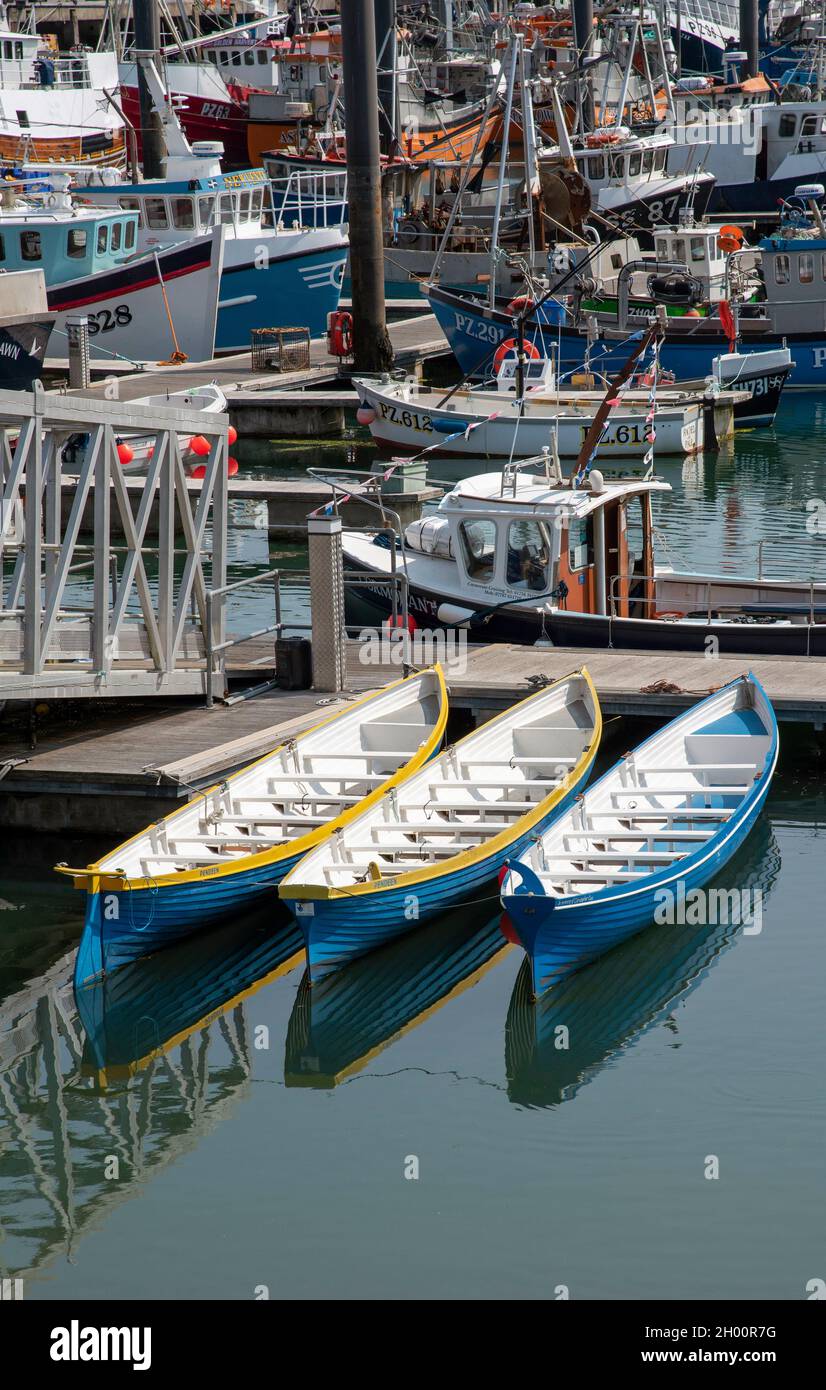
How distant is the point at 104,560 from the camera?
14.3 metres

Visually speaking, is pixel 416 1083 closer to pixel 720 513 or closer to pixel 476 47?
pixel 720 513

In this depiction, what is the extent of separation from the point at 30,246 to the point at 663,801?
27276 mm

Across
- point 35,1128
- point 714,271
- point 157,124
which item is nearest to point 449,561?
point 35,1128

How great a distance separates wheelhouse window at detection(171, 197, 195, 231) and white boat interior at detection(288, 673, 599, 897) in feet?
86.2

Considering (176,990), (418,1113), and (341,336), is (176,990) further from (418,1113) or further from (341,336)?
(341,336)

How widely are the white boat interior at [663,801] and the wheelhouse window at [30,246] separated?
2585 centimetres

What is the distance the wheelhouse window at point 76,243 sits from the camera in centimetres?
3681

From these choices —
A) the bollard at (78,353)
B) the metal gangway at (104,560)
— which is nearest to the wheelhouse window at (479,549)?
the metal gangway at (104,560)

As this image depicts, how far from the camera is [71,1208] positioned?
10.0 metres

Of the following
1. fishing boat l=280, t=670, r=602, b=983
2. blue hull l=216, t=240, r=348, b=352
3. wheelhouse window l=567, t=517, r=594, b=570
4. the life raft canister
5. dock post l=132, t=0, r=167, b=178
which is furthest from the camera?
dock post l=132, t=0, r=167, b=178

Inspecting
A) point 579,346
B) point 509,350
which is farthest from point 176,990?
point 579,346

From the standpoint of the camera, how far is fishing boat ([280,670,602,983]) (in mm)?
12211

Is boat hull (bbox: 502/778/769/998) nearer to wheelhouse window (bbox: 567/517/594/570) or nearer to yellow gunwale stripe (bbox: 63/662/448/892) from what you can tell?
yellow gunwale stripe (bbox: 63/662/448/892)

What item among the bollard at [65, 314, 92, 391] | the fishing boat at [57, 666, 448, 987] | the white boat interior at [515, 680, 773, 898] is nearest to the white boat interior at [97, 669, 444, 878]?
the fishing boat at [57, 666, 448, 987]
